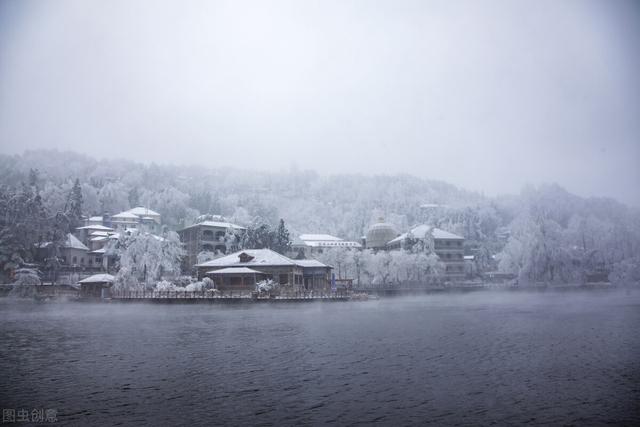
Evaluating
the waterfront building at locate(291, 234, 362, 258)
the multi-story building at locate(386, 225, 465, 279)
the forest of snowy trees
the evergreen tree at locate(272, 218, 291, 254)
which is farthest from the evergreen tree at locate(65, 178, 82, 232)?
the multi-story building at locate(386, 225, 465, 279)

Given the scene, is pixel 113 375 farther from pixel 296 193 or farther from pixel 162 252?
pixel 296 193

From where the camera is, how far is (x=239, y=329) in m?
28.3

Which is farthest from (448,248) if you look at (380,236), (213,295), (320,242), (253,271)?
(213,295)

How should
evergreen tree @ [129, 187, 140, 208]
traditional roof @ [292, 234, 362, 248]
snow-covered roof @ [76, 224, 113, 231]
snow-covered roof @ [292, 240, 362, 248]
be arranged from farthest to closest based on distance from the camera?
evergreen tree @ [129, 187, 140, 208]
snow-covered roof @ [292, 240, 362, 248]
traditional roof @ [292, 234, 362, 248]
snow-covered roof @ [76, 224, 113, 231]

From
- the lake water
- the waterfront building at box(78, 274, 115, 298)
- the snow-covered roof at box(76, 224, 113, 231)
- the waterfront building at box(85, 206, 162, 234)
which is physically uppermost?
the waterfront building at box(85, 206, 162, 234)

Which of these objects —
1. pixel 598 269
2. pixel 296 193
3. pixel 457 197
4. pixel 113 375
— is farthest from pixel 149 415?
pixel 457 197

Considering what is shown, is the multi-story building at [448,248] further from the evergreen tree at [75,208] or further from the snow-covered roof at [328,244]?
the evergreen tree at [75,208]

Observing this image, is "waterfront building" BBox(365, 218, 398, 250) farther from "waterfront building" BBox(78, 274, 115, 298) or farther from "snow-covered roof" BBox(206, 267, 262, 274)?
"waterfront building" BBox(78, 274, 115, 298)

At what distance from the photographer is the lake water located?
12.1 metres

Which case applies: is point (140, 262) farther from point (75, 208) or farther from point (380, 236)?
point (380, 236)

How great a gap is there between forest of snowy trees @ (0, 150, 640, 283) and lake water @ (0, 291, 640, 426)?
49.3 m

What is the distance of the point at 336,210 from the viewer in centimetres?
16575

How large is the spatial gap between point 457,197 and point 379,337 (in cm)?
17498

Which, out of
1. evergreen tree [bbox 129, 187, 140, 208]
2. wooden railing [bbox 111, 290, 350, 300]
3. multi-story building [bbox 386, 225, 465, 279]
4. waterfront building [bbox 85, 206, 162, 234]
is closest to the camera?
wooden railing [bbox 111, 290, 350, 300]
